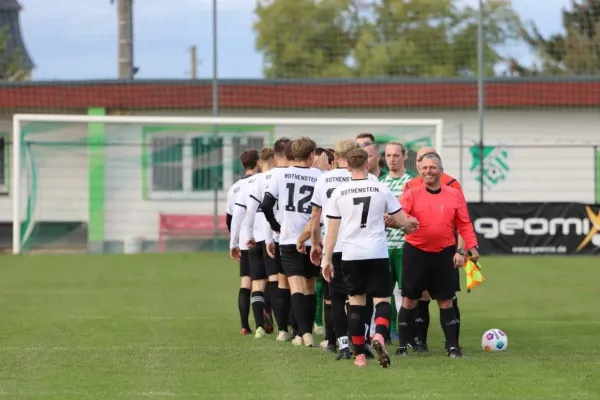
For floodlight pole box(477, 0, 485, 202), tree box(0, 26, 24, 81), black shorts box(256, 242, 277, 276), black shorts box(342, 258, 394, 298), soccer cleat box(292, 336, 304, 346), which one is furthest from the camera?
tree box(0, 26, 24, 81)

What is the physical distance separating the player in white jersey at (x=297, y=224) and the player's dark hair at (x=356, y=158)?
1367mm

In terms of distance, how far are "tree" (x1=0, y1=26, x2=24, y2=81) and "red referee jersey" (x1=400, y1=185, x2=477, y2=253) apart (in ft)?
67.6

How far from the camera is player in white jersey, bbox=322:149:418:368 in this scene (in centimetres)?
983

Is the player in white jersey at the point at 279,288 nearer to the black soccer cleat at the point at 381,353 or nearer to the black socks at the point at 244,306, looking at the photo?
the black socks at the point at 244,306

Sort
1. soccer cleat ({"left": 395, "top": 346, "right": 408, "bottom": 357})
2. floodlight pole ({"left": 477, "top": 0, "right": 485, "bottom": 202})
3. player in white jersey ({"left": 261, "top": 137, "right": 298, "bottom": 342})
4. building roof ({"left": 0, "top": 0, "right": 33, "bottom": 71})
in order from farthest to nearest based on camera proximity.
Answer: building roof ({"left": 0, "top": 0, "right": 33, "bottom": 71})
floodlight pole ({"left": 477, "top": 0, "right": 485, "bottom": 202})
player in white jersey ({"left": 261, "top": 137, "right": 298, "bottom": 342})
soccer cleat ({"left": 395, "top": 346, "right": 408, "bottom": 357})

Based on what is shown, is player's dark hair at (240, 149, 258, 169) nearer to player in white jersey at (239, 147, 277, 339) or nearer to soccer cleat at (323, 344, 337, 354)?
player in white jersey at (239, 147, 277, 339)

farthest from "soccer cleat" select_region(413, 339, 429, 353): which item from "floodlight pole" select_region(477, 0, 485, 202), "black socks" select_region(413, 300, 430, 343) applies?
"floodlight pole" select_region(477, 0, 485, 202)

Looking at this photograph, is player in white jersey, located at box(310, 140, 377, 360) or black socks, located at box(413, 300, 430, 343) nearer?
player in white jersey, located at box(310, 140, 377, 360)

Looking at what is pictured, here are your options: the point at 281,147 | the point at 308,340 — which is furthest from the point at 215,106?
the point at 308,340

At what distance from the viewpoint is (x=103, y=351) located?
10.9m

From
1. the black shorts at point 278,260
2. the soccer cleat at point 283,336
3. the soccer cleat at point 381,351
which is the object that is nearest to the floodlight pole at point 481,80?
the black shorts at point 278,260

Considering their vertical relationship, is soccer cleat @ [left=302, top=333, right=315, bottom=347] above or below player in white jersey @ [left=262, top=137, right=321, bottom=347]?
below

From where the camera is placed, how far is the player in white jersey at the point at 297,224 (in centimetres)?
1122

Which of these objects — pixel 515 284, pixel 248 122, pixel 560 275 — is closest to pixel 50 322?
pixel 515 284
